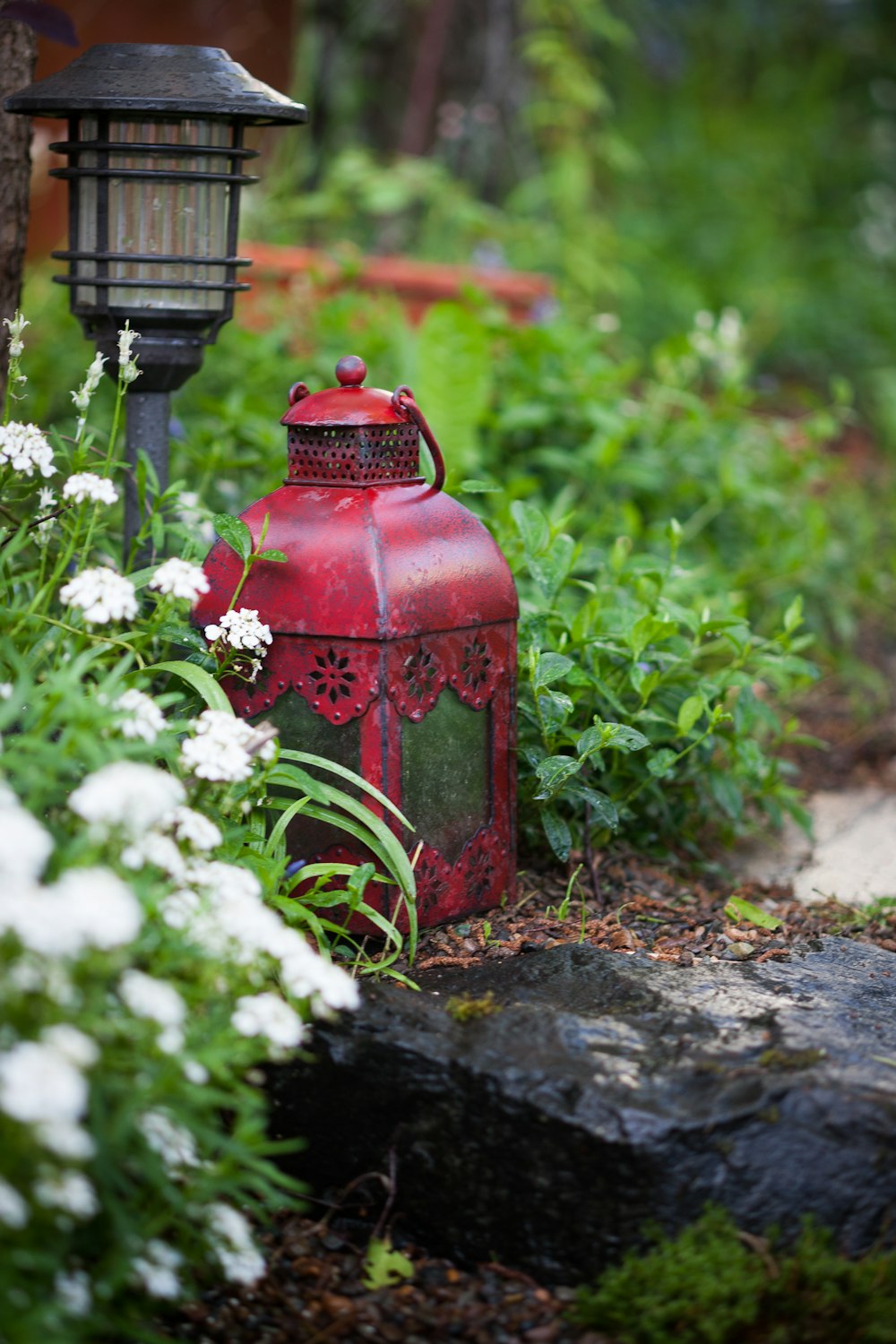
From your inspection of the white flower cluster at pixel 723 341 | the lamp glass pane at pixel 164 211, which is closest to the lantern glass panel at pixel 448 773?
the lamp glass pane at pixel 164 211

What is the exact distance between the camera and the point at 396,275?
468cm

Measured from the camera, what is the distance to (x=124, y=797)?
4.33 feet

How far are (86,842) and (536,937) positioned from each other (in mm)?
938

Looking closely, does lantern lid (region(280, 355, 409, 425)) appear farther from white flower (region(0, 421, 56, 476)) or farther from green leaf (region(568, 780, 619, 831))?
green leaf (region(568, 780, 619, 831))

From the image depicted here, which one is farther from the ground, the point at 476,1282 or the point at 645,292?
the point at 645,292

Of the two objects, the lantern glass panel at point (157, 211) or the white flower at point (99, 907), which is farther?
the lantern glass panel at point (157, 211)

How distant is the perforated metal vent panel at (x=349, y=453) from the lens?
2086 millimetres

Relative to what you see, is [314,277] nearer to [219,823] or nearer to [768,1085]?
[219,823]

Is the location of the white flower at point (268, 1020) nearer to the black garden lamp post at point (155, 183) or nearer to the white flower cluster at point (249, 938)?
the white flower cluster at point (249, 938)

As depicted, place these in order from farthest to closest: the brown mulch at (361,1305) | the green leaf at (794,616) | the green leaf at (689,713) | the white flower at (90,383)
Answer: the green leaf at (794,616)
the green leaf at (689,713)
the white flower at (90,383)
the brown mulch at (361,1305)

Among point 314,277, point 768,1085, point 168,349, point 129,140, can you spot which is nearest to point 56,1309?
point 768,1085

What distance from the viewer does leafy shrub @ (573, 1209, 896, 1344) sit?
1438 mm

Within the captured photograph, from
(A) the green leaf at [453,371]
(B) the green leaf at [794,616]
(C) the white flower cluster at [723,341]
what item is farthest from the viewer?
(C) the white flower cluster at [723,341]

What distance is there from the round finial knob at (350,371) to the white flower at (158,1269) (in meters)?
1.31
